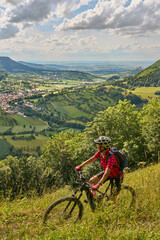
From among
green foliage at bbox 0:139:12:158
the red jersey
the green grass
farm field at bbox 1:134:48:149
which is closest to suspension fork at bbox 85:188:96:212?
the red jersey

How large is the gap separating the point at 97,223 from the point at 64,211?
115 cm

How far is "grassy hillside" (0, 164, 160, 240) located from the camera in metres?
3.92

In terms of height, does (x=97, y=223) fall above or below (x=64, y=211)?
above

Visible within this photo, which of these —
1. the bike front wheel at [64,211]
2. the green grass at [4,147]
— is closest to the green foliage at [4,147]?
the green grass at [4,147]

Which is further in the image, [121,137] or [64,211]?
[121,137]

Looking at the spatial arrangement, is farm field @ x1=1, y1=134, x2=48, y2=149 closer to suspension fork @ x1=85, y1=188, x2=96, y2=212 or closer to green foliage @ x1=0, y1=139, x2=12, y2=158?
green foliage @ x1=0, y1=139, x2=12, y2=158

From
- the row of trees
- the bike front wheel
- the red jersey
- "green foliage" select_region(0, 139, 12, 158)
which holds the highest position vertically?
the red jersey

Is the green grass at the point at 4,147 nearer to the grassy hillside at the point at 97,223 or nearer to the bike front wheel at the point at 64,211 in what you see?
the grassy hillside at the point at 97,223

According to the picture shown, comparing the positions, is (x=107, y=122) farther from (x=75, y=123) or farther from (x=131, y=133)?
(x=75, y=123)

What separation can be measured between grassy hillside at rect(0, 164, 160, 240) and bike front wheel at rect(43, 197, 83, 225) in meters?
0.18

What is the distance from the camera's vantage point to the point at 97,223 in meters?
4.41

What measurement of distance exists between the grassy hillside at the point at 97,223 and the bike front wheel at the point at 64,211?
0.59ft

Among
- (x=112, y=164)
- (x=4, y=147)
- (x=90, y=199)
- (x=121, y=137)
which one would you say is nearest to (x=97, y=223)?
(x=90, y=199)

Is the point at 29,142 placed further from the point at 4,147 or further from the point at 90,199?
the point at 90,199
